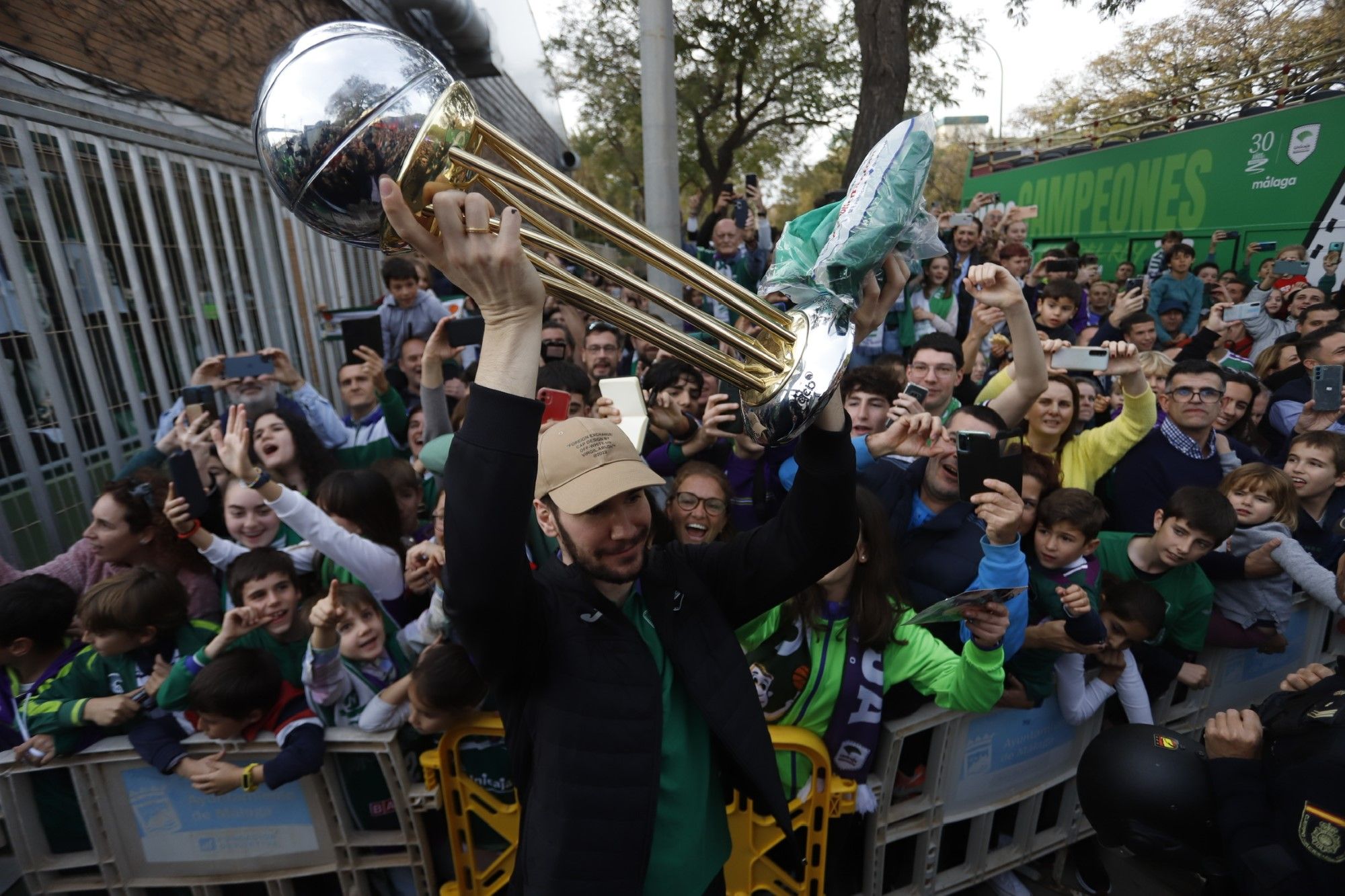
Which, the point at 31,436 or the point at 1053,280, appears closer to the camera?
the point at 31,436

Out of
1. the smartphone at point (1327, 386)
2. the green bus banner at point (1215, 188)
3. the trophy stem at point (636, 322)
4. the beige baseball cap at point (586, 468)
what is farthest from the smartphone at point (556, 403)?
the green bus banner at point (1215, 188)

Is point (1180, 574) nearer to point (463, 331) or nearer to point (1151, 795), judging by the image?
point (1151, 795)

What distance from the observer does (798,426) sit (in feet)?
4.66

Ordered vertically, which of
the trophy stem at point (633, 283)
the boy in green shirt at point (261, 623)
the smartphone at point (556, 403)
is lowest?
the boy in green shirt at point (261, 623)

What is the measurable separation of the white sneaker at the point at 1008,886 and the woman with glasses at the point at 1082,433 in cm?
170

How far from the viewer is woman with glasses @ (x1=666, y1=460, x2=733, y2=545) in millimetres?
2922

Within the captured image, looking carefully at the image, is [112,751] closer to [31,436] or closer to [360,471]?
[360,471]

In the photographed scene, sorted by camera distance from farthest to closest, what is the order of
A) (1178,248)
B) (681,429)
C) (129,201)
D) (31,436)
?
(1178,248)
(129,201)
(31,436)
(681,429)

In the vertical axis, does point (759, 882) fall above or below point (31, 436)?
below

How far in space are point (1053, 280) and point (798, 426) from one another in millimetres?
4964

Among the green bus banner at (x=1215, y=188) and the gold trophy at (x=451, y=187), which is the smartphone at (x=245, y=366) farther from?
the green bus banner at (x=1215, y=188)

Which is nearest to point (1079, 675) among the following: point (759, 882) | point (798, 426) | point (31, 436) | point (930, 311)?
point (759, 882)

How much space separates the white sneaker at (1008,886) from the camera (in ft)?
9.61

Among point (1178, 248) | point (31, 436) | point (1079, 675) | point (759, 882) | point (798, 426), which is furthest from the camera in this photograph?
point (1178, 248)
